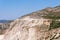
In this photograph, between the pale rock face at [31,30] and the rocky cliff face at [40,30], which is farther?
the pale rock face at [31,30]

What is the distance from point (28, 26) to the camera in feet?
114

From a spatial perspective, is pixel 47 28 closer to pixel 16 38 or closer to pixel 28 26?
pixel 28 26

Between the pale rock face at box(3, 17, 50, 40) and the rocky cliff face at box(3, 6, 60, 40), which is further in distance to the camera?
the pale rock face at box(3, 17, 50, 40)

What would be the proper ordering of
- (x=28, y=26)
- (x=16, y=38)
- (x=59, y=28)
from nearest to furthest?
(x=59, y=28)
(x=28, y=26)
(x=16, y=38)

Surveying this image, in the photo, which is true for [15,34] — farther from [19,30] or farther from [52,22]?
[52,22]

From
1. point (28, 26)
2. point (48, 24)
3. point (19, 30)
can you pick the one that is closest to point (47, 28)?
point (48, 24)

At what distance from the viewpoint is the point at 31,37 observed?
33.0 meters

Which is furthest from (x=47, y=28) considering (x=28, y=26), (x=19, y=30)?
(x=19, y=30)

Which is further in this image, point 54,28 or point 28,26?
point 28,26

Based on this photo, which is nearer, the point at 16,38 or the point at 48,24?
the point at 48,24

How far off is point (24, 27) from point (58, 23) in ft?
16.6

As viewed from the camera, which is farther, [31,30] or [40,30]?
[31,30]

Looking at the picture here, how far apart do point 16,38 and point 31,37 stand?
4605 millimetres

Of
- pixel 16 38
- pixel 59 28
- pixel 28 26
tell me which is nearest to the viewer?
pixel 59 28
